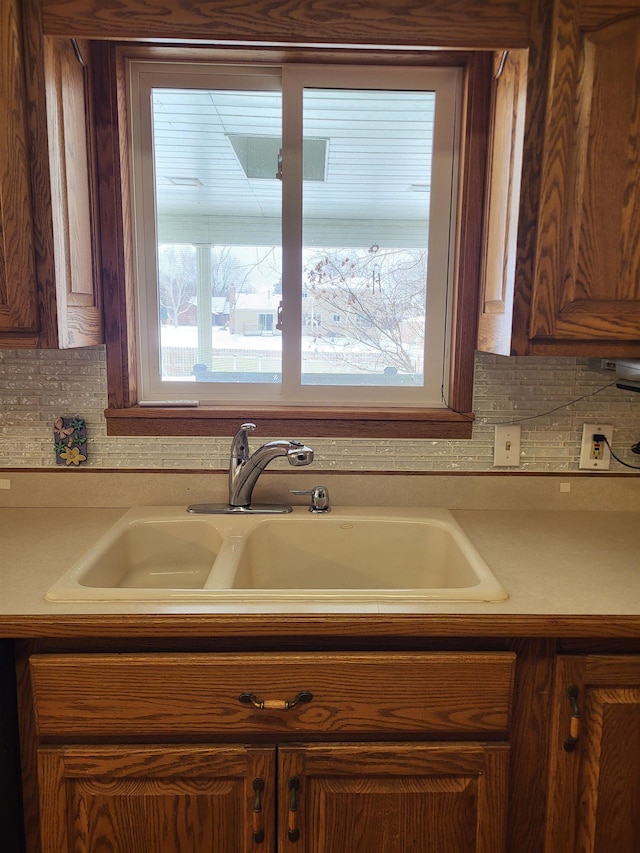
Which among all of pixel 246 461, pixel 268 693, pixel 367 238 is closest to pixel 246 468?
pixel 246 461

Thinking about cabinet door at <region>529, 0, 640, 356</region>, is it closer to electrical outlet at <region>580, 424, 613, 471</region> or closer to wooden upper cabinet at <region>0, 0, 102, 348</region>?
electrical outlet at <region>580, 424, 613, 471</region>

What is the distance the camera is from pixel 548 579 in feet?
4.05

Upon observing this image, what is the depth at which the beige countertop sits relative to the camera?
1.07m

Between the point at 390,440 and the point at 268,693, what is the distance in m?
0.76

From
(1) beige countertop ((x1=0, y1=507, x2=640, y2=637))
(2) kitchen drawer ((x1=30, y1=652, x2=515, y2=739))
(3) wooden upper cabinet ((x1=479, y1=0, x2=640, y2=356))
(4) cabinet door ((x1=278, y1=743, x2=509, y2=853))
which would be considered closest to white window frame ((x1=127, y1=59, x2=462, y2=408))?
(3) wooden upper cabinet ((x1=479, y1=0, x2=640, y2=356))

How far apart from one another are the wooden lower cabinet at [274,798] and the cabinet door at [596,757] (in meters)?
0.12

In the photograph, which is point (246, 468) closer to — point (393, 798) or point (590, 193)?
point (393, 798)

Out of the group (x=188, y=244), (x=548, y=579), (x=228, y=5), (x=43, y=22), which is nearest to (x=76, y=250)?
(x=188, y=244)

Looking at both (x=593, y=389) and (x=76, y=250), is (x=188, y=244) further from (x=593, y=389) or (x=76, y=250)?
(x=593, y=389)

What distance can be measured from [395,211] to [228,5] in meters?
0.62

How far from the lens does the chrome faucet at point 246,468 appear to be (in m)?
1.51

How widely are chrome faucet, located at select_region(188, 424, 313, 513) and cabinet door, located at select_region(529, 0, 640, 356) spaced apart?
629 millimetres

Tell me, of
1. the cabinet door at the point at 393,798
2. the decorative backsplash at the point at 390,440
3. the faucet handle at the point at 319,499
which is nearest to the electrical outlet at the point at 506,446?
the decorative backsplash at the point at 390,440

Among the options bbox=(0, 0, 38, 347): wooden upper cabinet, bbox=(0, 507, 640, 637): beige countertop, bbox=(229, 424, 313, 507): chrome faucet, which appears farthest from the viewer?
bbox=(229, 424, 313, 507): chrome faucet
